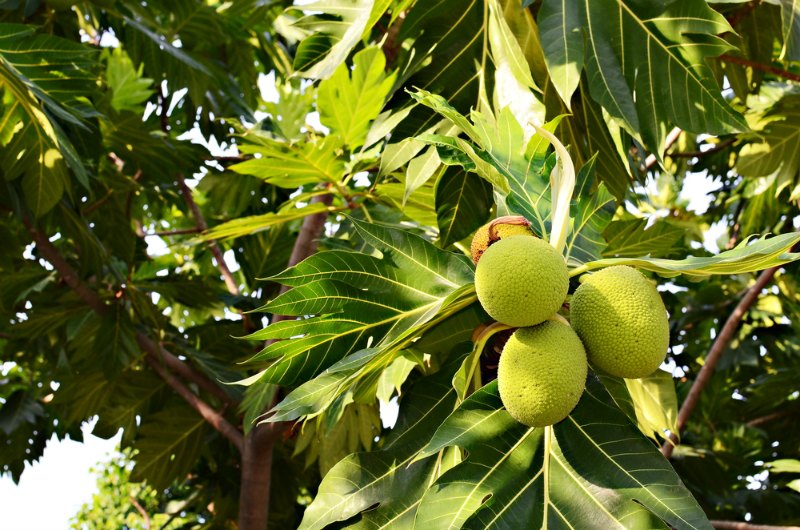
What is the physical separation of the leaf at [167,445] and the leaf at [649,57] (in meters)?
2.03

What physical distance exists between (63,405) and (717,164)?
291 cm

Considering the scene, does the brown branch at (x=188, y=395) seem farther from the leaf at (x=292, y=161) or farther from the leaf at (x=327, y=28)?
the leaf at (x=327, y=28)

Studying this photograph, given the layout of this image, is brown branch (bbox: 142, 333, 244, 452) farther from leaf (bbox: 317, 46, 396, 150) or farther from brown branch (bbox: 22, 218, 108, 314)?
leaf (bbox: 317, 46, 396, 150)

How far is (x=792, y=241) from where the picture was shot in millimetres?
1013

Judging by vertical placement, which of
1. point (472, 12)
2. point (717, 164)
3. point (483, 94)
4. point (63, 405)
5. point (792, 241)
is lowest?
point (717, 164)

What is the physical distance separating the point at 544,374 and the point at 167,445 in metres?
2.30

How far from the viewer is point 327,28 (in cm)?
173

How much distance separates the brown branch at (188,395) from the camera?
2.73m

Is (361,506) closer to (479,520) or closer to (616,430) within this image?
(479,520)

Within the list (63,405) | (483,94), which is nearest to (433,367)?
(483,94)

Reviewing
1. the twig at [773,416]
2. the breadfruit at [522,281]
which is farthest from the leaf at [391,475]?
the twig at [773,416]

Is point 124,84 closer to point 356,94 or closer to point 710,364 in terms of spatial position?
point 356,94

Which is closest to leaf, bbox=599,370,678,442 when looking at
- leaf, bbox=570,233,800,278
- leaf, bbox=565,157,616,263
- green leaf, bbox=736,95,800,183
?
leaf, bbox=565,157,616,263

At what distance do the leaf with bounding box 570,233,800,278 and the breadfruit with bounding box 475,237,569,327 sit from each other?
0.14 metres
